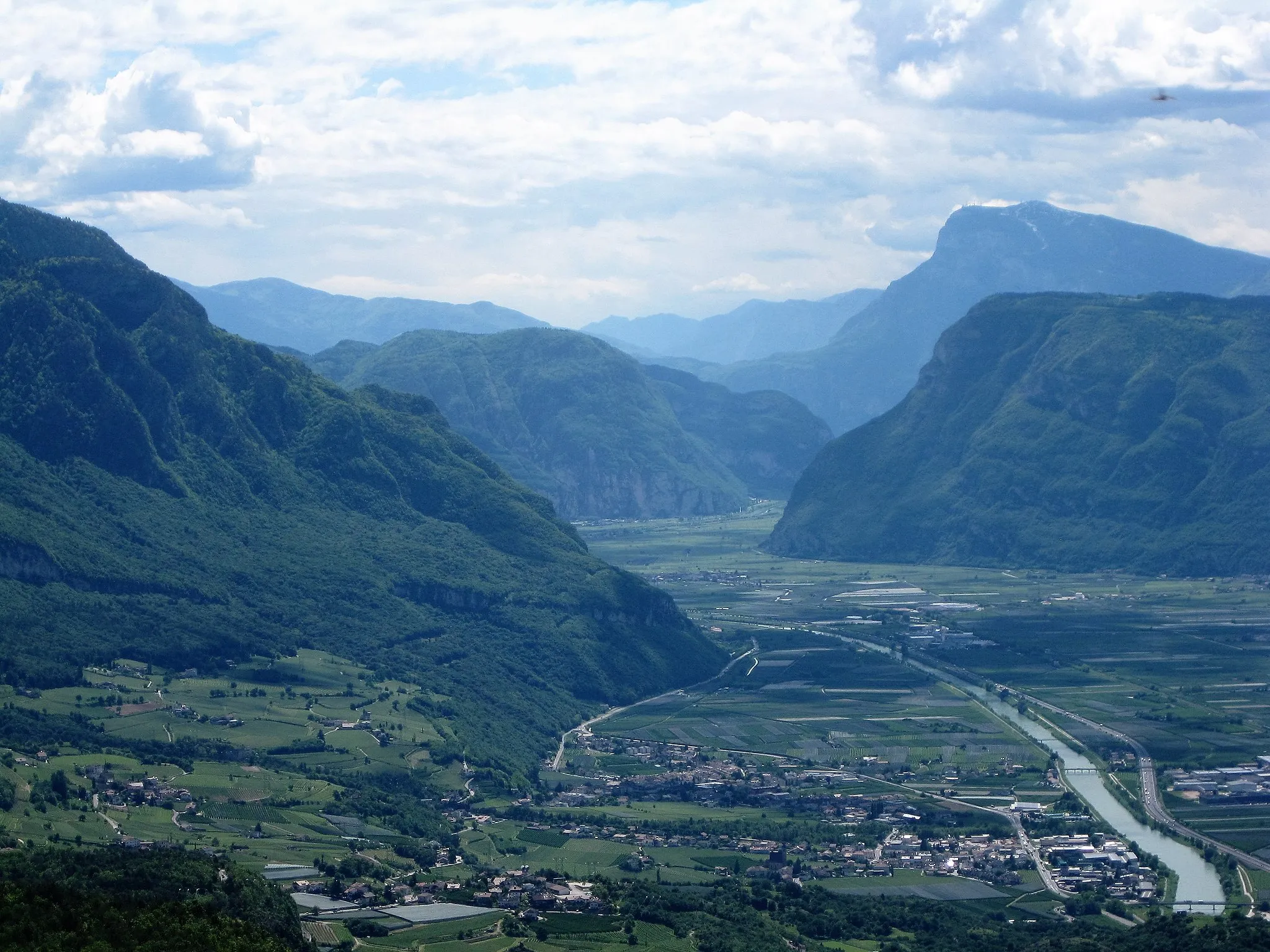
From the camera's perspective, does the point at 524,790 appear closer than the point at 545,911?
No

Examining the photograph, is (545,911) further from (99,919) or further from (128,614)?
(128,614)

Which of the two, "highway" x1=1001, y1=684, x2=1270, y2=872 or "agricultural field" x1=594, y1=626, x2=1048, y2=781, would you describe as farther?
"agricultural field" x1=594, y1=626, x2=1048, y2=781

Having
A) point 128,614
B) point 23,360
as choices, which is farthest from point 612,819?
point 23,360

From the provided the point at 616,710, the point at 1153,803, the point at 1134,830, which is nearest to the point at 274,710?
the point at 616,710

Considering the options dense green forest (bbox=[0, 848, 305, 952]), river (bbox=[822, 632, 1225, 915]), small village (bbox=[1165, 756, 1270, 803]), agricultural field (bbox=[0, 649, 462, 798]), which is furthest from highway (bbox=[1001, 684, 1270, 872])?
dense green forest (bbox=[0, 848, 305, 952])

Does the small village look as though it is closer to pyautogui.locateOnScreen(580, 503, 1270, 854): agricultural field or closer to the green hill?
pyautogui.locateOnScreen(580, 503, 1270, 854): agricultural field

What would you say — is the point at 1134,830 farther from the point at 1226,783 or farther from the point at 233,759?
the point at 233,759
